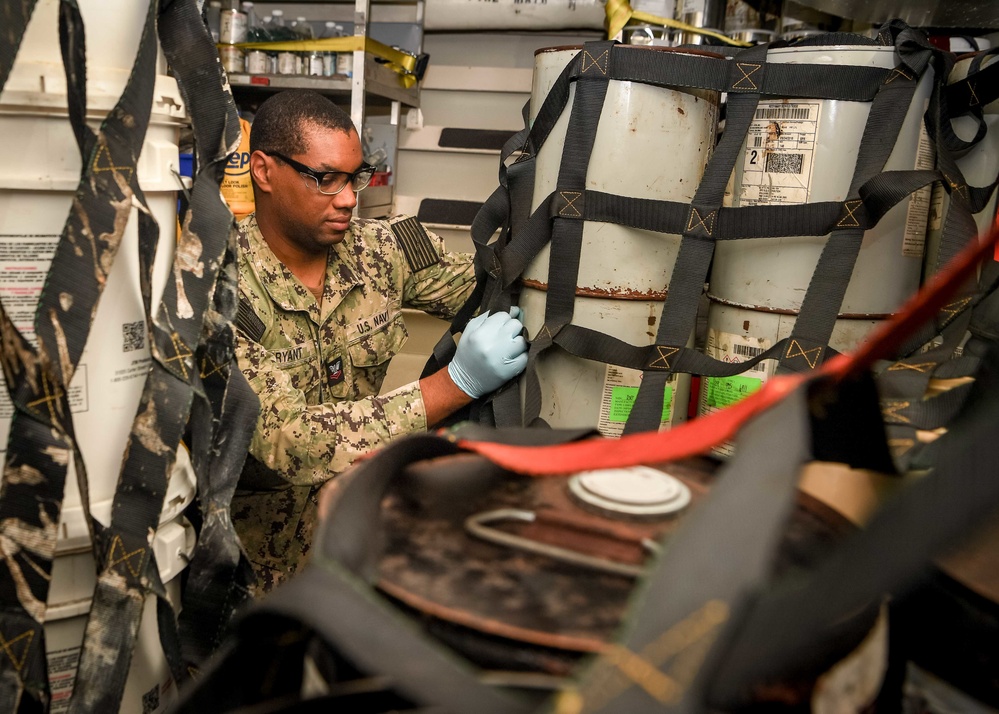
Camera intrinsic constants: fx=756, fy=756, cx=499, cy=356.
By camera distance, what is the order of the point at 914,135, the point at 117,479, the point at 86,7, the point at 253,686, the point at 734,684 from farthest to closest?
1. the point at 914,135
2. the point at 117,479
3. the point at 86,7
4. the point at 253,686
5. the point at 734,684

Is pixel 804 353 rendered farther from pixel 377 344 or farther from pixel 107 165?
pixel 377 344

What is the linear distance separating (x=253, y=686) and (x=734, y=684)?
34 centimetres

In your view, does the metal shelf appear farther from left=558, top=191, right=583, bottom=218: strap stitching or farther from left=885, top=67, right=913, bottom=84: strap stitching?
left=885, top=67, right=913, bottom=84: strap stitching

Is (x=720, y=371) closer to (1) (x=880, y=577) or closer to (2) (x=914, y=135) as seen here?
(2) (x=914, y=135)

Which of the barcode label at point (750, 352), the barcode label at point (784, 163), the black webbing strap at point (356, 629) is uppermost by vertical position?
the barcode label at point (784, 163)

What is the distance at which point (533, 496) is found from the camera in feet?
2.07

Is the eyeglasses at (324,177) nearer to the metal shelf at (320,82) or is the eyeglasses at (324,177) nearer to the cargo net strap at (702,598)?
the metal shelf at (320,82)

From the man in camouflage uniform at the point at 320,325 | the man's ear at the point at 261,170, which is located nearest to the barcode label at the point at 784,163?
the man in camouflage uniform at the point at 320,325

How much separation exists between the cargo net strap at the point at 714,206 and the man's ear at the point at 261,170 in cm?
97

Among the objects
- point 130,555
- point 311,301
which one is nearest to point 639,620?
point 130,555

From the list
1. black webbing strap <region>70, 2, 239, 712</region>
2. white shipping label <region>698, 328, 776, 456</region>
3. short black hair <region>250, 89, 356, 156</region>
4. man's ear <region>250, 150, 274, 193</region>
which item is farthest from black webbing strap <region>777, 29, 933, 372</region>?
man's ear <region>250, 150, 274, 193</region>

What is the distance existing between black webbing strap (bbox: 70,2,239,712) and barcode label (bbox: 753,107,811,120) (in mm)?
855

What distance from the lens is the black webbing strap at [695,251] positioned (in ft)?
4.19

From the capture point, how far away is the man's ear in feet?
7.06
